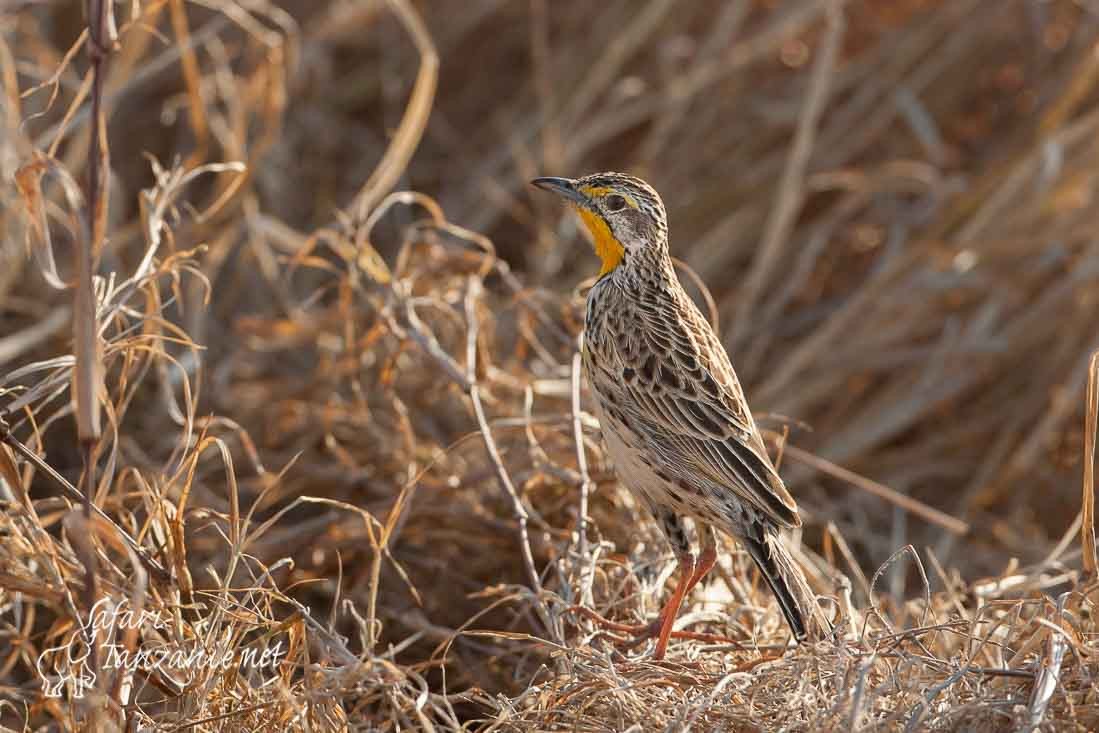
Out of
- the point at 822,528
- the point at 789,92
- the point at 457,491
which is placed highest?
the point at 789,92

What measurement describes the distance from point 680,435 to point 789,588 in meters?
0.50

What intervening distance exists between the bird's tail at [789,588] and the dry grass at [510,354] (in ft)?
0.25

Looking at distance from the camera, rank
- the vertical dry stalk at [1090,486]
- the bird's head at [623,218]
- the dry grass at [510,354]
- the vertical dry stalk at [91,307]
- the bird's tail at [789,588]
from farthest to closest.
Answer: the bird's head at [623,218] < the bird's tail at [789,588] < the vertical dry stalk at [1090,486] < the dry grass at [510,354] < the vertical dry stalk at [91,307]

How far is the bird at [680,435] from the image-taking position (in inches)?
130

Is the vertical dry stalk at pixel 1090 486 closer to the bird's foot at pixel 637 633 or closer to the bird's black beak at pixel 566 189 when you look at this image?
the bird's foot at pixel 637 633

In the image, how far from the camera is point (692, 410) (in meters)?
3.47

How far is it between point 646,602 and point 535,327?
192 cm

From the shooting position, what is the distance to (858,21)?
6.64 metres

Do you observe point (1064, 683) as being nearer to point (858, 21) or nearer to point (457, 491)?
point (457, 491)

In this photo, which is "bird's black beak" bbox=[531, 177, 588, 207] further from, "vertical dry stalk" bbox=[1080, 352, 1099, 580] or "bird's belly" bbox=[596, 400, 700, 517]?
"vertical dry stalk" bbox=[1080, 352, 1099, 580]

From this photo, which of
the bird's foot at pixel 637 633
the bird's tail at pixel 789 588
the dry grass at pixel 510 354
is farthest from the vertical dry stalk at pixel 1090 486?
the bird's foot at pixel 637 633

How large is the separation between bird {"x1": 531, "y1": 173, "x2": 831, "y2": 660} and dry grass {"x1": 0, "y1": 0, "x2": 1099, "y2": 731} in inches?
5.7

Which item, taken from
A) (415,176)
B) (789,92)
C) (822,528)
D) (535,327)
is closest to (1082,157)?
(789,92)

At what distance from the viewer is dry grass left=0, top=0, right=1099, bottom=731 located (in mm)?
2859
